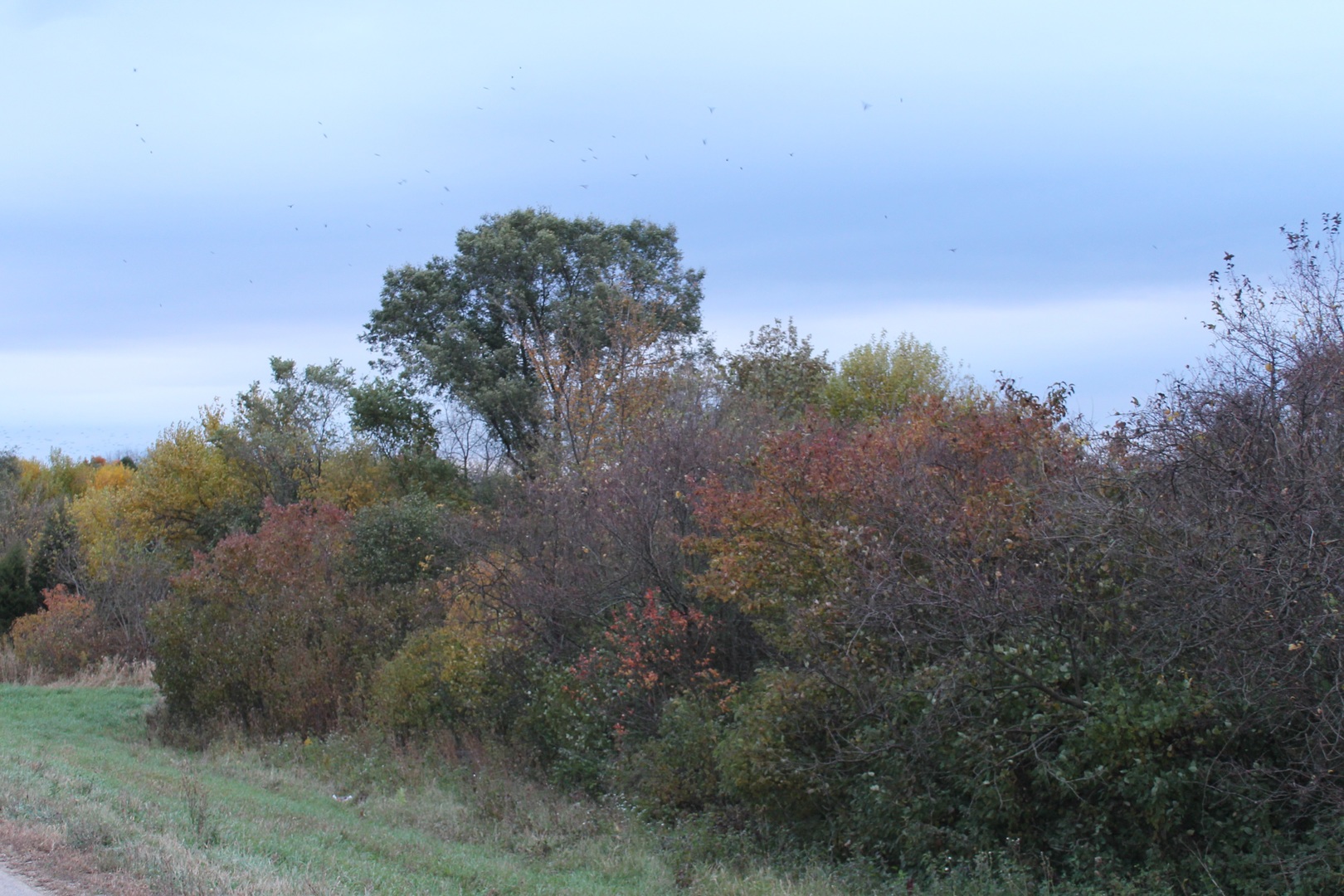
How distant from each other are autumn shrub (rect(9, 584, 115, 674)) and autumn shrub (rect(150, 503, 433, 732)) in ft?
34.4

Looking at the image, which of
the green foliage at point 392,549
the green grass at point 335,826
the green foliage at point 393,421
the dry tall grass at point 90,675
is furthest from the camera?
the green foliage at point 393,421

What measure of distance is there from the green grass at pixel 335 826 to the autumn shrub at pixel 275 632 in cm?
238

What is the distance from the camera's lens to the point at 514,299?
40562 millimetres

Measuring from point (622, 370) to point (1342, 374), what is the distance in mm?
19946

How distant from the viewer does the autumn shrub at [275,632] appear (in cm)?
2158

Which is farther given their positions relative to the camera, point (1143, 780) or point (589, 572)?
point (589, 572)

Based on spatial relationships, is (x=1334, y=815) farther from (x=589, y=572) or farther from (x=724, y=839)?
(x=589, y=572)

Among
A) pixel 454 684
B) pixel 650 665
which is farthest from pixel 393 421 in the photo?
pixel 650 665

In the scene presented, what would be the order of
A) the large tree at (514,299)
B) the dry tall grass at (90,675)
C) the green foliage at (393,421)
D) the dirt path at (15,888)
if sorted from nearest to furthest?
1. the dirt path at (15,888)
2. the dry tall grass at (90,675)
3. the large tree at (514,299)
4. the green foliage at (393,421)

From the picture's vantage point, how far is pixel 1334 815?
768 cm

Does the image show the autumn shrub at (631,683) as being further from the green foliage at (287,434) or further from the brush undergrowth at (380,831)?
the green foliage at (287,434)

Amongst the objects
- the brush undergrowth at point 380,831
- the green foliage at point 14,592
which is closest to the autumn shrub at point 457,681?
the brush undergrowth at point 380,831

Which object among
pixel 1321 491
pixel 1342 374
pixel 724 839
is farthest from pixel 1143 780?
pixel 724 839

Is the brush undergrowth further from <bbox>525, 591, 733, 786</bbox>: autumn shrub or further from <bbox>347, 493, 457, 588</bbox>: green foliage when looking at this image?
<bbox>347, 493, 457, 588</bbox>: green foliage
